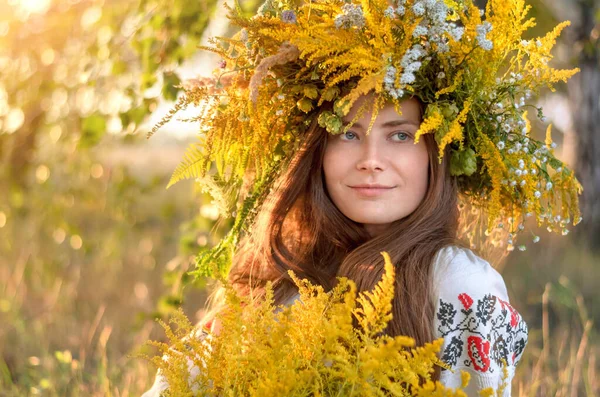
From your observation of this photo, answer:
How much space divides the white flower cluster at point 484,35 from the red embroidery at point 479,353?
91 centimetres

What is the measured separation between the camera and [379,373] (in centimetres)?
161

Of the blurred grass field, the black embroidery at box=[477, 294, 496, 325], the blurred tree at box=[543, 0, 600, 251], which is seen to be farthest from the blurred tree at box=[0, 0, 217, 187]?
the blurred tree at box=[543, 0, 600, 251]

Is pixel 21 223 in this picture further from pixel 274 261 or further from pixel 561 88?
pixel 561 88

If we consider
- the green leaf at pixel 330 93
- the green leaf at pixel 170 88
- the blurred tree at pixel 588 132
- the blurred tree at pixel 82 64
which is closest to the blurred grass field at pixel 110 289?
the blurred tree at pixel 588 132

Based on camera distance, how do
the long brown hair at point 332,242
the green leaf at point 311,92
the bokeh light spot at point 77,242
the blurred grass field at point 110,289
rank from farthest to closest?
the bokeh light spot at point 77,242, the blurred grass field at point 110,289, the green leaf at point 311,92, the long brown hair at point 332,242

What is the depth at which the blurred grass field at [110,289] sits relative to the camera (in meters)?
3.61

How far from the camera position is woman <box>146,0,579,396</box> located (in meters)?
2.13

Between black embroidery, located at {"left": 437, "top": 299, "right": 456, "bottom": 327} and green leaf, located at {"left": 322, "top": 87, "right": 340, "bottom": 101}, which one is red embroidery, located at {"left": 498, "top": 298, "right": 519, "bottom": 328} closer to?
black embroidery, located at {"left": 437, "top": 299, "right": 456, "bottom": 327}

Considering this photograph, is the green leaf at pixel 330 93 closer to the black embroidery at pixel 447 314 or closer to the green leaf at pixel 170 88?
the black embroidery at pixel 447 314

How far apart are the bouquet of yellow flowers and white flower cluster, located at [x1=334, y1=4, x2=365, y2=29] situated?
2.80 ft

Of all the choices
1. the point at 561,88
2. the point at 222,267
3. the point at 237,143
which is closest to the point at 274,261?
the point at 222,267

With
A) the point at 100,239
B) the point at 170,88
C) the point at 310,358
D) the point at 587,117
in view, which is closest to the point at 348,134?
the point at 310,358

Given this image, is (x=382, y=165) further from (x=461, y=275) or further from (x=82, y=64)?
(x=82, y=64)

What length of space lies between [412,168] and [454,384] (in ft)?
2.37
